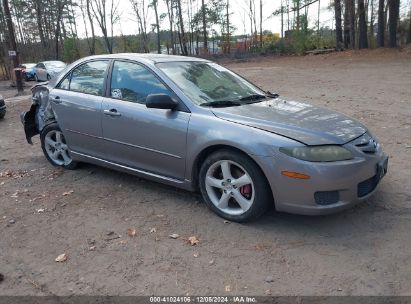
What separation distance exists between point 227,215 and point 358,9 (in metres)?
27.0

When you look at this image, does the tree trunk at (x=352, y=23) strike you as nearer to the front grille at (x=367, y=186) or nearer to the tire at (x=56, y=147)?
the tire at (x=56, y=147)

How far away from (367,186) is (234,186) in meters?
1.21

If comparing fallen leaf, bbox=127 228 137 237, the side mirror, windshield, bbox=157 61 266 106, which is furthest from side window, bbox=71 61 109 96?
fallen leaf, bbox=127 228 137 237

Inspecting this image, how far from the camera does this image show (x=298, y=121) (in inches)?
152

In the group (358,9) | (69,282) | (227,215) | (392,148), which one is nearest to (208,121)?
(227,215)

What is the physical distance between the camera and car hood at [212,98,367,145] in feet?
11.9

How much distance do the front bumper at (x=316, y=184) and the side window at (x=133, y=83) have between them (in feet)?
4.92

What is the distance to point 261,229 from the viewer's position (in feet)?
12.3

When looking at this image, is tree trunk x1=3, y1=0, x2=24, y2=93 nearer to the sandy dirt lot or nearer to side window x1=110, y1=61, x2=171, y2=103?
the sandy dirt lot

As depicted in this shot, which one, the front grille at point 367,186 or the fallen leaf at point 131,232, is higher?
the front grille at point 367,186

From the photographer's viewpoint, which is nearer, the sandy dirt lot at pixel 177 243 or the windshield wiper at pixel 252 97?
the sandy dirt lot at pixel 177 243

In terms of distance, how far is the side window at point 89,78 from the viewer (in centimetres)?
502

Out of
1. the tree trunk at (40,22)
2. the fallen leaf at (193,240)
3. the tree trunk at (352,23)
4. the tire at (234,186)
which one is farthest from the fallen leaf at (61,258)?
the tree trunk at (40,22)

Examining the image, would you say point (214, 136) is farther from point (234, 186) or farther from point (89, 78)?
point (89, 78)
